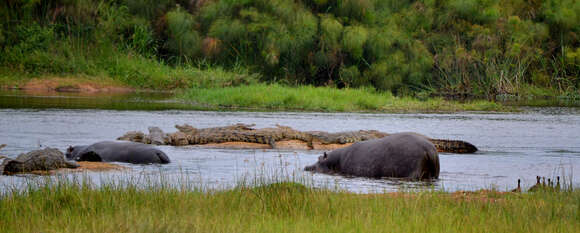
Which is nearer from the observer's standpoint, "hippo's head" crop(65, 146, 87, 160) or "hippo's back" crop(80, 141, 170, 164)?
"hippo's back" crop(80, 141, 170, 164)

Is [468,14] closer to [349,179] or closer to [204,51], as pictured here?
[204,51]

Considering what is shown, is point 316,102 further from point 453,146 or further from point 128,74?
point 128,74

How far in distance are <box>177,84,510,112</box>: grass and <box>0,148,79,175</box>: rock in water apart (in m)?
17.1

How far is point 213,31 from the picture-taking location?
40188 mm

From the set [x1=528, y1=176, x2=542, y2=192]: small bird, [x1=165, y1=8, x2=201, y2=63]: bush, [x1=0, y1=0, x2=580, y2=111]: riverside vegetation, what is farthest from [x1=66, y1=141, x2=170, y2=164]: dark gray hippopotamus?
[x1=165, y1=8, x2=201, y2=63]: bush

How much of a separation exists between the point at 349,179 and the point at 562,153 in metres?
6.34

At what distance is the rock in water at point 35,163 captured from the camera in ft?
34.1

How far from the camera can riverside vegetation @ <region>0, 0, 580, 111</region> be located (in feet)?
125

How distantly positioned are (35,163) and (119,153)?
2.14 meters

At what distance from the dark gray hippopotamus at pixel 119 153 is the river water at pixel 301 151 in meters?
0.35

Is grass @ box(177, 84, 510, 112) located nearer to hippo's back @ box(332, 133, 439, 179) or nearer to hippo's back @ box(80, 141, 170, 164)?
hippo's back @ box(80, 141, 170, 164)

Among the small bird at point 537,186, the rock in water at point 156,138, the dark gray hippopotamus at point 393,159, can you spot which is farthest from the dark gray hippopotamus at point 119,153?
the small bird at point 537,186

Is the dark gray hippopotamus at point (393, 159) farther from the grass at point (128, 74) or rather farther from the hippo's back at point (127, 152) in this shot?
the grass at point (128, 74)

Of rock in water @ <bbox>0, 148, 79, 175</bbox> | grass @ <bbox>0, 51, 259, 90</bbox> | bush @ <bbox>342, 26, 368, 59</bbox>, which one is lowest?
rock in water @ <bbox>0, 148, 79, 175</bbox>
